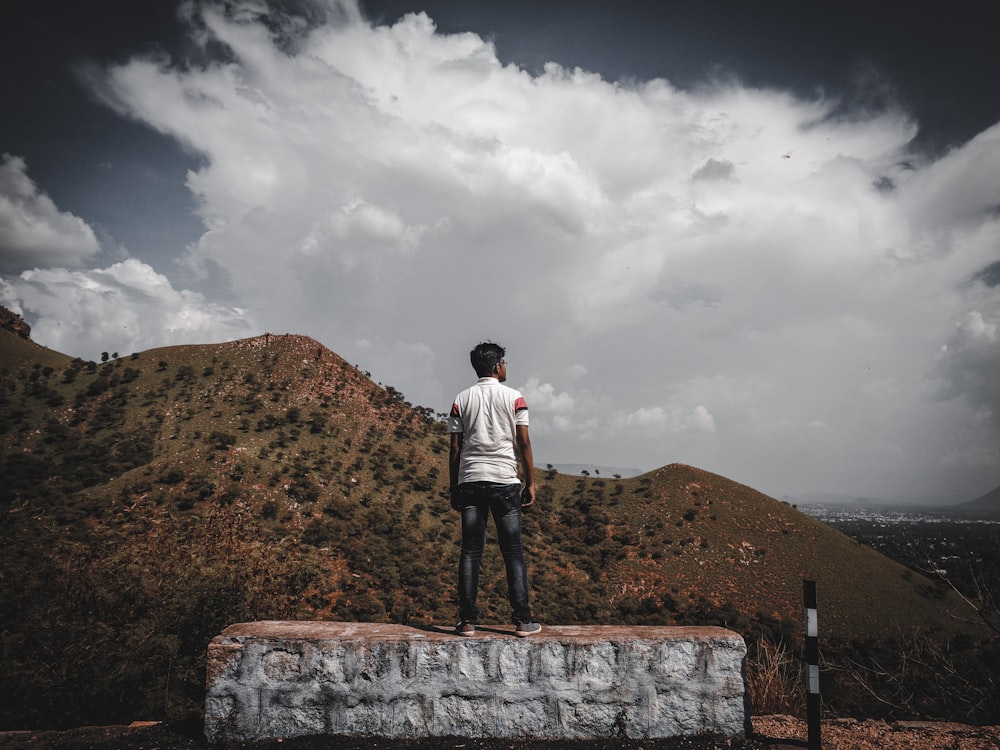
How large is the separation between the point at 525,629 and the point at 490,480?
1.36m

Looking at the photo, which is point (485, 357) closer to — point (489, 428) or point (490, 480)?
point (489, 428)

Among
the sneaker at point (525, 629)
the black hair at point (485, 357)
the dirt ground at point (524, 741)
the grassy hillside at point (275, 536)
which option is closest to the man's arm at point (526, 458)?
the black hair at point (485, 357)

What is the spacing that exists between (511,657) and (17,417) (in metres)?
40.0

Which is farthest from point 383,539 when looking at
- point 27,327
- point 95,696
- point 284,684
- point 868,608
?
point 27,327

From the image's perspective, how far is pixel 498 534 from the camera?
451 centimetres

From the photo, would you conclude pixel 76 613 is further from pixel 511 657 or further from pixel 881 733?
pixel 881 733

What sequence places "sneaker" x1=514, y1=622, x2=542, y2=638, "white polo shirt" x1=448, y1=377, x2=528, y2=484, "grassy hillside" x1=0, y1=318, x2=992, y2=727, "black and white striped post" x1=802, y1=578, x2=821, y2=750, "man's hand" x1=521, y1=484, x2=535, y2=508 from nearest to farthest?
"black and white striped post" x1=802, y1=578, x2=821, y2=750, "sneaker" x1=514, y1=622, x2=542, y2=638, "white polo shirt" x1=448, y1=377, x2=528, y2=484, "man's hand" x1=521, y1=484, x2=535, y2=508, "grassy hillside" x1=0, y1=318, x2=992, y2=727

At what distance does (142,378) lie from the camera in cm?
3725

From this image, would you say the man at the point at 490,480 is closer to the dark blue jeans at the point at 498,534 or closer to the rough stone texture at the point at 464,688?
the dark blue jeans at the point at 498,534

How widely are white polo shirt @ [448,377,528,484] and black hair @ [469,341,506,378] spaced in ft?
0.49

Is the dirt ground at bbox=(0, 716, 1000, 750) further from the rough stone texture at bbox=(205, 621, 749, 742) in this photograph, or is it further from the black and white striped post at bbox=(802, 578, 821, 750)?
the black and white striped post at bbox=(802, 578, 821, 750)

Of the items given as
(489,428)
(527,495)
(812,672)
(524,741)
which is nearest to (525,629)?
(524,741)

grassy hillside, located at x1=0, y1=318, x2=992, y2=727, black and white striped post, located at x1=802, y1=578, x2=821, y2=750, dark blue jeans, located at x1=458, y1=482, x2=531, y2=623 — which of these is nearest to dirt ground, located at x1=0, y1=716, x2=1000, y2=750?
black and white striped post, located at x1=802, y1=578, x2=821, y2=750

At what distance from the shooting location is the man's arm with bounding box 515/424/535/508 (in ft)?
15.4
